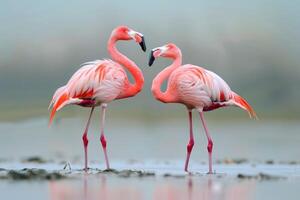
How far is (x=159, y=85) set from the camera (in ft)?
47.5

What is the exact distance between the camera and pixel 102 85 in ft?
46.2

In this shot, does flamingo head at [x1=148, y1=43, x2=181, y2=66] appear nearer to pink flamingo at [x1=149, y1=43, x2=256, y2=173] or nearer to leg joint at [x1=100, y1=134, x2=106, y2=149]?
pink flamingo at [x1=149, y1=43, x2=256, y2=173]

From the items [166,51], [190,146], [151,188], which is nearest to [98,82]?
[166,51]

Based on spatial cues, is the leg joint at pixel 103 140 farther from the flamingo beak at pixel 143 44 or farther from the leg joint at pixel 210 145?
the leg joint at pixel 210 145

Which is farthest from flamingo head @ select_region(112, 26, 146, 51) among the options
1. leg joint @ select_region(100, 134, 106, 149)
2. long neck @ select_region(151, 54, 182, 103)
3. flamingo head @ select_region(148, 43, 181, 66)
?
leg joint @ select_region(100, 134, 106, 149)

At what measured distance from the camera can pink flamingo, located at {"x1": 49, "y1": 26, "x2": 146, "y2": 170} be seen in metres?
13.9

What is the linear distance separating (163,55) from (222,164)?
8.75 feet

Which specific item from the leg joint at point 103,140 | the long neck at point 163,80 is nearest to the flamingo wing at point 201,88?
the long neck at point 163,80

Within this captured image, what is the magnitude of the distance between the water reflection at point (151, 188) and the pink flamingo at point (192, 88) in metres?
1.97

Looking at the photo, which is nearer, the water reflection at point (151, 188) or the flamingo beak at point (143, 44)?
the water reflection at point (151, 188)

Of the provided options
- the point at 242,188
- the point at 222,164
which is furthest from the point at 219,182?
the point at 222,164

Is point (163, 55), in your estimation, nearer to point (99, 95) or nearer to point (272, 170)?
point (99, 95)

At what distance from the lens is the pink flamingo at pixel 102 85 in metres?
13.9

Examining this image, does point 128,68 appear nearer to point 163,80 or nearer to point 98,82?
point 163,80
